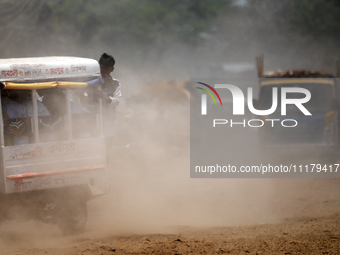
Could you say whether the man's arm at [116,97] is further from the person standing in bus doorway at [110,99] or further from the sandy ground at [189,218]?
the sandy ground at [189,218]

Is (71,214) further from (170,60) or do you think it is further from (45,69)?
(170,60)

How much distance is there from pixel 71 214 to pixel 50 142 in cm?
97

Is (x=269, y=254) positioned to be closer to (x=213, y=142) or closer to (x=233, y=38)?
(x=213, y=142)

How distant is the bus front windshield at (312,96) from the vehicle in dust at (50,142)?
4.77 metres

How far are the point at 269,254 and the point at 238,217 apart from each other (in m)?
2.18

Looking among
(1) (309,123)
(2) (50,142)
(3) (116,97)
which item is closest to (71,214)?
(2) (50,142)

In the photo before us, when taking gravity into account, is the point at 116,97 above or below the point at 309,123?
above

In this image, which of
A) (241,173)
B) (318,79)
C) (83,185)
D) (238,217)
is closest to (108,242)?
(83,185)

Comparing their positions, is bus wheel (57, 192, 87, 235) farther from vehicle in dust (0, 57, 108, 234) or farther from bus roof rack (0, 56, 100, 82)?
bus roof rack (0, 56, 100, 82)

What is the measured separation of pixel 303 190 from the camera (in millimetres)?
8250

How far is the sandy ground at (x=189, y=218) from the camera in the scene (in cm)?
527

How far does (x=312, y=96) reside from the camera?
9781mm

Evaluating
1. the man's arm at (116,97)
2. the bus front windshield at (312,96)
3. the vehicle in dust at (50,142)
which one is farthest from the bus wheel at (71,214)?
the bus front windshield at (312,96)

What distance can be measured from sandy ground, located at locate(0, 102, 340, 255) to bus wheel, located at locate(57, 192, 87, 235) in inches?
5.4
